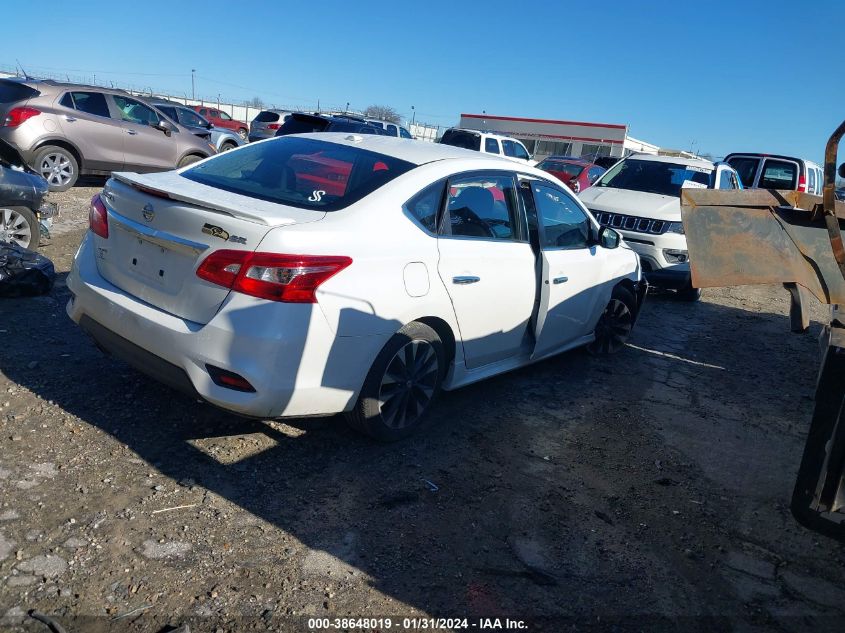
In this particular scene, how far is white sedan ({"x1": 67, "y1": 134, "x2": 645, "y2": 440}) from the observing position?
321cm

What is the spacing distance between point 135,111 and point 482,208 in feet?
31.8

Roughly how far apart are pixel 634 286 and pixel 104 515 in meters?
4.85

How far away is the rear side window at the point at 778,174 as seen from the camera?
14.4 metres

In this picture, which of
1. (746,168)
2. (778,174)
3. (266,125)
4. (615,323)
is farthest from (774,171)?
(266,125)

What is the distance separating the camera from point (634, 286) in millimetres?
6301

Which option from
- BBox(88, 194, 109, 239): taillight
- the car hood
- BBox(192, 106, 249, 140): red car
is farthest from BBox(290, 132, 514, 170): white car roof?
BBox(192, 106, 249, 140): red car

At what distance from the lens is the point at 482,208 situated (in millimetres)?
4383

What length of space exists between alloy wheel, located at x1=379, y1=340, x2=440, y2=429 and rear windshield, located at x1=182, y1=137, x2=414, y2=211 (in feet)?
3.05

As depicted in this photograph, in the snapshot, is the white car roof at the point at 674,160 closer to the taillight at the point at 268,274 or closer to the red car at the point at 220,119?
the taillight at the point at 268,274

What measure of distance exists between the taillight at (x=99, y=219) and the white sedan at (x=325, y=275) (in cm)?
1

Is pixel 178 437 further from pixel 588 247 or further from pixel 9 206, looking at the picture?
pixel 9 206

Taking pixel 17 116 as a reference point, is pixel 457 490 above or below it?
below

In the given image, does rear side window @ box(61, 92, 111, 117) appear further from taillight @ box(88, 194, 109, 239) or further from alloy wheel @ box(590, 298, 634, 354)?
alloy wheel @ box(590, 298, 634, 354)

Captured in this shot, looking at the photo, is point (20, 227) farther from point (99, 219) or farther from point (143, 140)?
point (143, 140)
